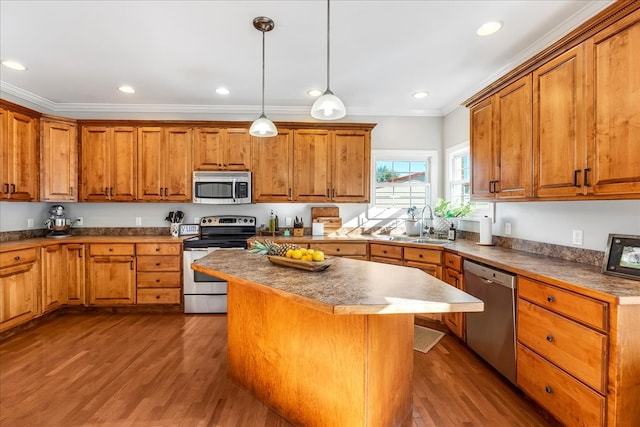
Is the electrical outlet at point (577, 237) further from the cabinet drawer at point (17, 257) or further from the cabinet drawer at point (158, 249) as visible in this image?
the cabinet drawer at point (17, 257)

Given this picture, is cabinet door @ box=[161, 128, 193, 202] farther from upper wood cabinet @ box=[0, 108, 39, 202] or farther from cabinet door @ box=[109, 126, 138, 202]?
upper wood cabinet @ box=[0, 108, 39, 202]

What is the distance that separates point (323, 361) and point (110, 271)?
3.40 metres

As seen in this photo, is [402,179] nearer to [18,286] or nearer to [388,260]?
[388,260]

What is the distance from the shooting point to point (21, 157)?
11.7 ft

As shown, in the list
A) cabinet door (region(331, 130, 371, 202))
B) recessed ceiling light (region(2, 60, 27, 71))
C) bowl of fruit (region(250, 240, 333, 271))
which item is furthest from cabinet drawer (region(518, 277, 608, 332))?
recessed ceiling light (region(2, 60, 27, 71))

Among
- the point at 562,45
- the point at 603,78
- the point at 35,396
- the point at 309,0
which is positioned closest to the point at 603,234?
the point at 603,78

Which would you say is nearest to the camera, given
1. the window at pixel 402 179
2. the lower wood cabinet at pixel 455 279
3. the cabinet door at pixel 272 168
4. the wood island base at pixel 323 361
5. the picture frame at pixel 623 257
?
the wood island base at pixel 323 361

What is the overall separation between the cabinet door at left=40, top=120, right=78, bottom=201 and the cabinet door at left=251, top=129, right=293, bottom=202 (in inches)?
89.4

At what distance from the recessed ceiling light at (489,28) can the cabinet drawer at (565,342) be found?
2.05 m

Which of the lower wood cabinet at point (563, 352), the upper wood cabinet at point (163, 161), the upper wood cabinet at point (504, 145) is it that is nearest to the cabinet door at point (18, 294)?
the upper wood cabinet at point (163, 161)

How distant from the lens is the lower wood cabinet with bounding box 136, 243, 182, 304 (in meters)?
3.94

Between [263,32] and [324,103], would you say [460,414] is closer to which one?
[324,103]

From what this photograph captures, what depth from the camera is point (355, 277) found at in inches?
74.5

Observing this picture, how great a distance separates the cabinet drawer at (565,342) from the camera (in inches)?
64.2
